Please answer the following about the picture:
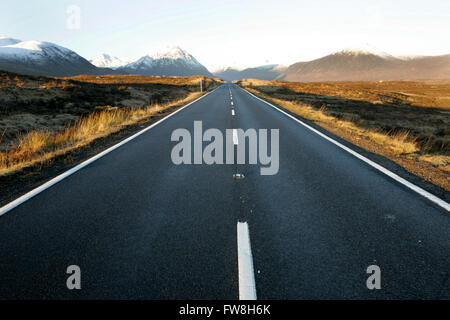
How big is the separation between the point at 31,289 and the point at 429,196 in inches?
217

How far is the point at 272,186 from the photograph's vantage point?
440cm

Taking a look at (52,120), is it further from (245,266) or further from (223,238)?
(245,266)

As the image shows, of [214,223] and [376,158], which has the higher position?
[376,158]

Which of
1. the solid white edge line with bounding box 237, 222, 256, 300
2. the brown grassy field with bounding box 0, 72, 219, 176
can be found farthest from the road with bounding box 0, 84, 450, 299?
the brown grassy field with bounding box 0, 72, 219, 176

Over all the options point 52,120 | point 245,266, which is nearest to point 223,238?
point 245,266

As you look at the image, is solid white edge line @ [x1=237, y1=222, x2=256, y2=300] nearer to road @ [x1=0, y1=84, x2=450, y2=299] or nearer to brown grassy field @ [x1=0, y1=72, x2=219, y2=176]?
road @ [x1=0, y1=84, x2=450, y2=299]

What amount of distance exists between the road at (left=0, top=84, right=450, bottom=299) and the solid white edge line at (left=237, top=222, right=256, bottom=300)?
0.05ft

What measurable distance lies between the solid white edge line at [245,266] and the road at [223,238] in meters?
0.01

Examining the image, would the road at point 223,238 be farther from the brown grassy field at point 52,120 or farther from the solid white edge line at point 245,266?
the brown grassy field at point 52,120

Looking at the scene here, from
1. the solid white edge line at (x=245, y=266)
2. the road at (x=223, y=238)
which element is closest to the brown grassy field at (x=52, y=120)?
the road at (x=223, y=238)

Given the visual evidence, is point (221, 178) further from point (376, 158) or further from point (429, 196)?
point (376, 158)

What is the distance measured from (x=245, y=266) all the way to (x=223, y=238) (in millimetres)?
522
